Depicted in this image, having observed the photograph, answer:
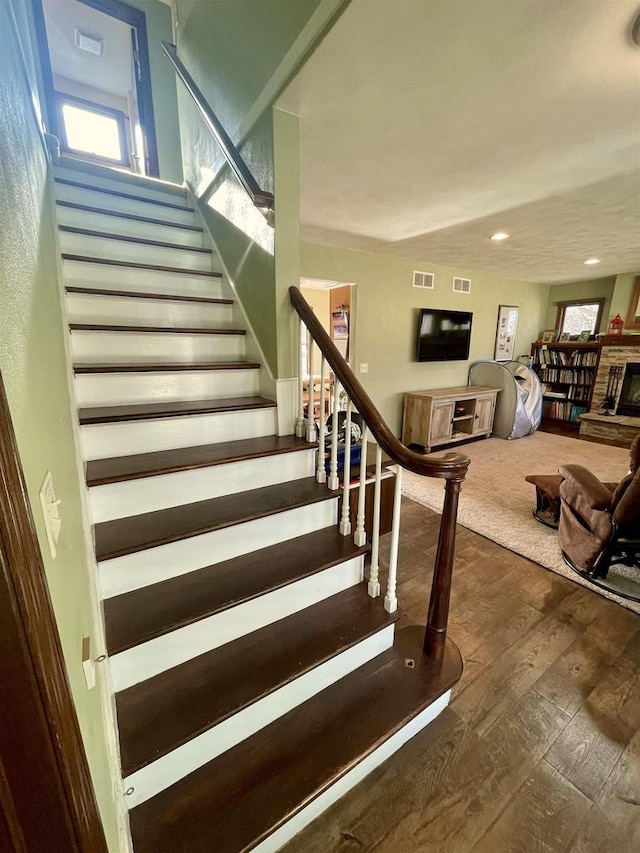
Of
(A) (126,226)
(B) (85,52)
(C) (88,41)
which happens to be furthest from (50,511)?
(B) (85,52)

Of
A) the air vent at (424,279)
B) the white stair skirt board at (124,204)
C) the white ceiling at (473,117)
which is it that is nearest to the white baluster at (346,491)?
the white ceiling at (473,117)

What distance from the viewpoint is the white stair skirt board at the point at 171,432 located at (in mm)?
1571

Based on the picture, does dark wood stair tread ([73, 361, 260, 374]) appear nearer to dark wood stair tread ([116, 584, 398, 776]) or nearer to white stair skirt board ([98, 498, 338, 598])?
white stair skirt board ([98, 498, 338, 598])

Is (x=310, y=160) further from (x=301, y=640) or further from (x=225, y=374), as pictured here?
(x=301, y=640)

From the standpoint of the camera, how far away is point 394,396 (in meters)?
4.93

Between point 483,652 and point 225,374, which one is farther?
point 225,374

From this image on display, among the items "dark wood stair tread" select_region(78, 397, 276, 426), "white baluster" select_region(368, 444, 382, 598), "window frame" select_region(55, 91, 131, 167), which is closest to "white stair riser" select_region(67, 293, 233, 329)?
"dark wood stair tread" select_region(78, 397, 276, 426)

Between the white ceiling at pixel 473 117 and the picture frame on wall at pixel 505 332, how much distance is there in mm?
2631

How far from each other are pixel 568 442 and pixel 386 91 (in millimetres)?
5318

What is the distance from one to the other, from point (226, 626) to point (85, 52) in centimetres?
579

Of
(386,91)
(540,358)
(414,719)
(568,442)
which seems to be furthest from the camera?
(540,358)

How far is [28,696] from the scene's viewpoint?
1.32ft

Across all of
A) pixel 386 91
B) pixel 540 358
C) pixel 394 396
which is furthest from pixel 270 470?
pixel 540 358

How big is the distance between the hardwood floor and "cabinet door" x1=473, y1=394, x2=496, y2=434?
349cm
